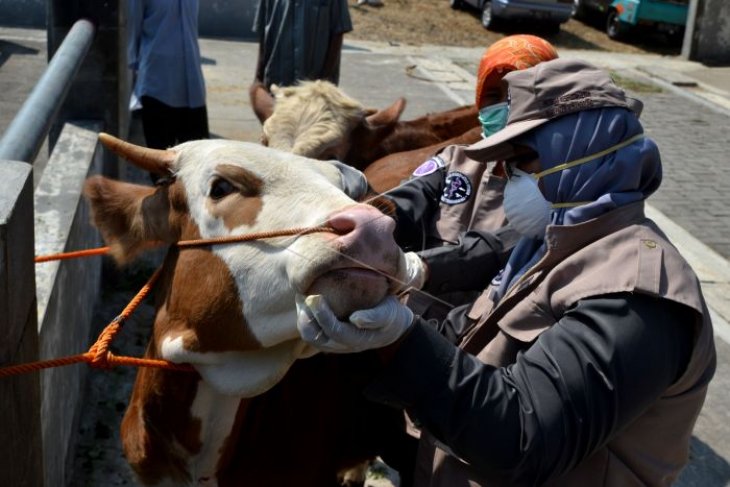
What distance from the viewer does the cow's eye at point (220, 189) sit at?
2422 millimetres

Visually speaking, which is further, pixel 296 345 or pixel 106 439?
pixel 106 439

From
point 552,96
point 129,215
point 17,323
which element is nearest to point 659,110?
point 552,96

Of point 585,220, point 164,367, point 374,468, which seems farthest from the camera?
point 374,468

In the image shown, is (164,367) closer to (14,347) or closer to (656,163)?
(14,347)

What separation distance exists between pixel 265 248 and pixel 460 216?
1.29 m

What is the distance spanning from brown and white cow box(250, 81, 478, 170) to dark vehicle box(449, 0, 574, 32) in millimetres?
12907

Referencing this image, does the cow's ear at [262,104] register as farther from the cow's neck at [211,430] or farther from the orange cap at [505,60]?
the cow's neck at [211,430]

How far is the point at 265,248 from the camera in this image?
2.27m

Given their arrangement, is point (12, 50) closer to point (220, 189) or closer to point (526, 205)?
point (220, 189)

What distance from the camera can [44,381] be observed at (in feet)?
11.6

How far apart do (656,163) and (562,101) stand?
0.92 ft

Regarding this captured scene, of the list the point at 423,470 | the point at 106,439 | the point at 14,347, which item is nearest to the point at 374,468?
the point at 106,439

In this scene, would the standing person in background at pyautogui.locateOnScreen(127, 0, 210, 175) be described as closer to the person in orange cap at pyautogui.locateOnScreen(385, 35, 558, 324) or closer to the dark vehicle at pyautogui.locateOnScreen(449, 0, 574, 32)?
the person in orange cap at pyautogui.locateOnScreen(385, 35, 558, 324)

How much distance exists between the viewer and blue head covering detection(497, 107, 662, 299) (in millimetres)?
2283
